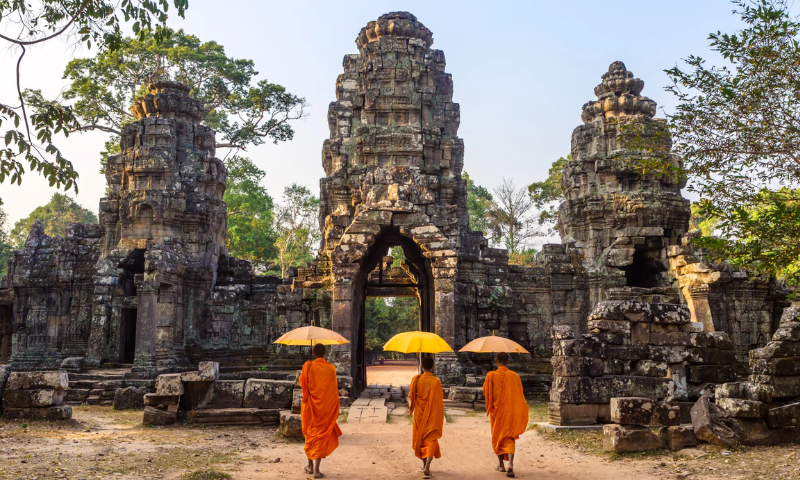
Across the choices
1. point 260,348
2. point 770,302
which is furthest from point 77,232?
point 770,302

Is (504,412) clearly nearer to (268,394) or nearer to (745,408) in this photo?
(745,408)

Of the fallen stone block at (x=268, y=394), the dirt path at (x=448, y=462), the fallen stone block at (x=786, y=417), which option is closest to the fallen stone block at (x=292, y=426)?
the dirt path at (x=448, y=462)

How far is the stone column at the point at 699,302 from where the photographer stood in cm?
1688

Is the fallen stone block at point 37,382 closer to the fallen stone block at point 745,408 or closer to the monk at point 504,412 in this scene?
the monk at point 504,412

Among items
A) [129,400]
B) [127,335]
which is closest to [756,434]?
[129,400]

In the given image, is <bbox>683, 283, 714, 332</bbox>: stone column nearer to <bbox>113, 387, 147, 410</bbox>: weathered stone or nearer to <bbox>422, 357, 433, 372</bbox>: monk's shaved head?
<bbox>422, 357, 433, 372</bbox>: monk's shaved head

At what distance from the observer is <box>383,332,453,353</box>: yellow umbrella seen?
9.41 meters

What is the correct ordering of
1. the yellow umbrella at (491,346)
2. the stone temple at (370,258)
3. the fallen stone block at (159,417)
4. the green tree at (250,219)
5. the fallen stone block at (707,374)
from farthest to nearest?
the green tree at (250,219), the stone temple at (370,258), the yellow umbrella at (491,346), the fallen stone block at (159,417), the fallen stone block at (707,374)

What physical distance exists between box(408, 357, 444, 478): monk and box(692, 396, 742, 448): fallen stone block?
10.1 ft

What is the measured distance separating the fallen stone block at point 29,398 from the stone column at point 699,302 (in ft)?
46.1

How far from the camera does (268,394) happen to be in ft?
33.3

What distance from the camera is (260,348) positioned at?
1791 centimetres

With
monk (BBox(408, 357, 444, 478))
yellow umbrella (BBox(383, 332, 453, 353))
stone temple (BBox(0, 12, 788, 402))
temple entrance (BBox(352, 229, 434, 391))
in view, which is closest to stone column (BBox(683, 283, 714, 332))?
stone temple (BBox(0, 12, 788, 402))

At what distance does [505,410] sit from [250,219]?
84.9 feet
